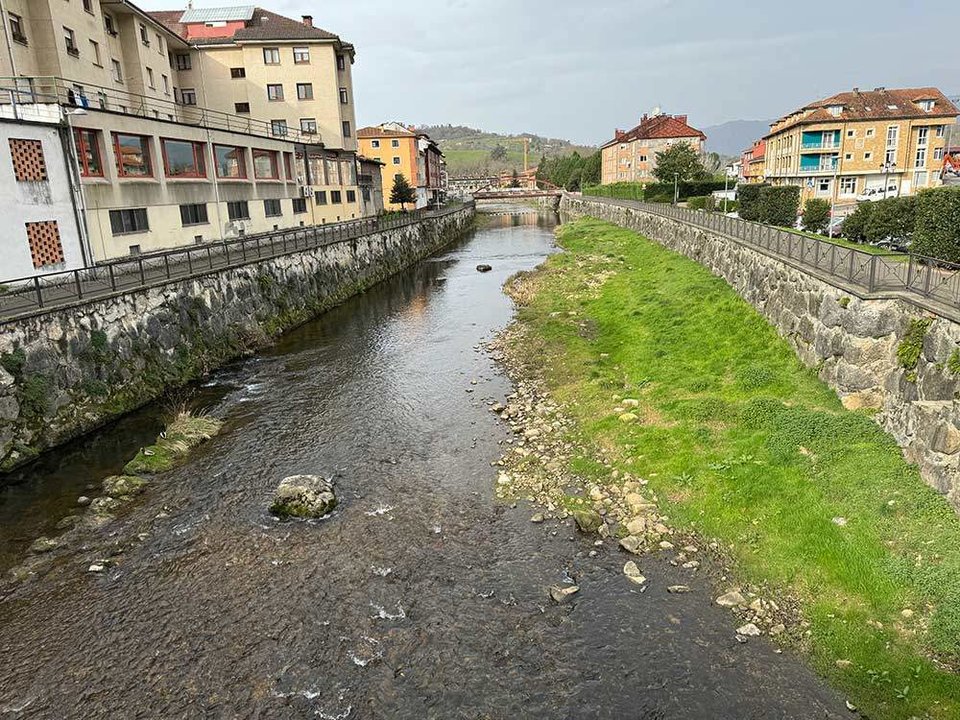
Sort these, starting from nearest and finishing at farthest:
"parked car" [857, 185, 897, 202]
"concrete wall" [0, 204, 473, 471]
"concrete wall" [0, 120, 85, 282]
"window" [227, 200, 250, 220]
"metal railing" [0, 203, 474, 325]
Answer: "concrete wall" [0, 204, 473, 471] < "metal railing" [0, 203, 474, 325] < "concrete wall" [0, 120, 85, 282] < "window" [227, 200, 250, 220] < "parked car" [857, 185, 897, 202]

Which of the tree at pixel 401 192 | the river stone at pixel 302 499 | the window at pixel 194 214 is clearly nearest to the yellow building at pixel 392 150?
the tree at pixel 401 192

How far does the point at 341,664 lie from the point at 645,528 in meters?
6.70

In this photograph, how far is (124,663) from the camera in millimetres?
10148

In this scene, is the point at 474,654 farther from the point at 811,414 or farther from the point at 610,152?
the point at 610,152

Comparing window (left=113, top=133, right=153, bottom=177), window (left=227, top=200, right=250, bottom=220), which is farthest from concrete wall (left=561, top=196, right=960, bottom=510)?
window (left=227, top=200, right=250, bottom=220)

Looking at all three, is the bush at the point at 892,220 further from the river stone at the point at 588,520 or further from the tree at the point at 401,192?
the tree at the point at 401,192

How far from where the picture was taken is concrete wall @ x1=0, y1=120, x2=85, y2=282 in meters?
22.3

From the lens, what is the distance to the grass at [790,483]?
9320mm

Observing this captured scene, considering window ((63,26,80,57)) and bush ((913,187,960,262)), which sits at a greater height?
window ((63,26,80,57))

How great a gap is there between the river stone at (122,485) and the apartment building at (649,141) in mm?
98430

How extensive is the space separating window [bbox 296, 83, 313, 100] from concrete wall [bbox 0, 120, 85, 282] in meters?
30.5

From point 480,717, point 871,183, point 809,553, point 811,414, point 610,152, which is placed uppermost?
point 610,152

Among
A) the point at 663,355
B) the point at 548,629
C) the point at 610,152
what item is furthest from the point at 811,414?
the point at 610,152

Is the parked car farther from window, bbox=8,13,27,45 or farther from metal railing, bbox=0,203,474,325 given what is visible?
window, bbox=8,13,27,45
